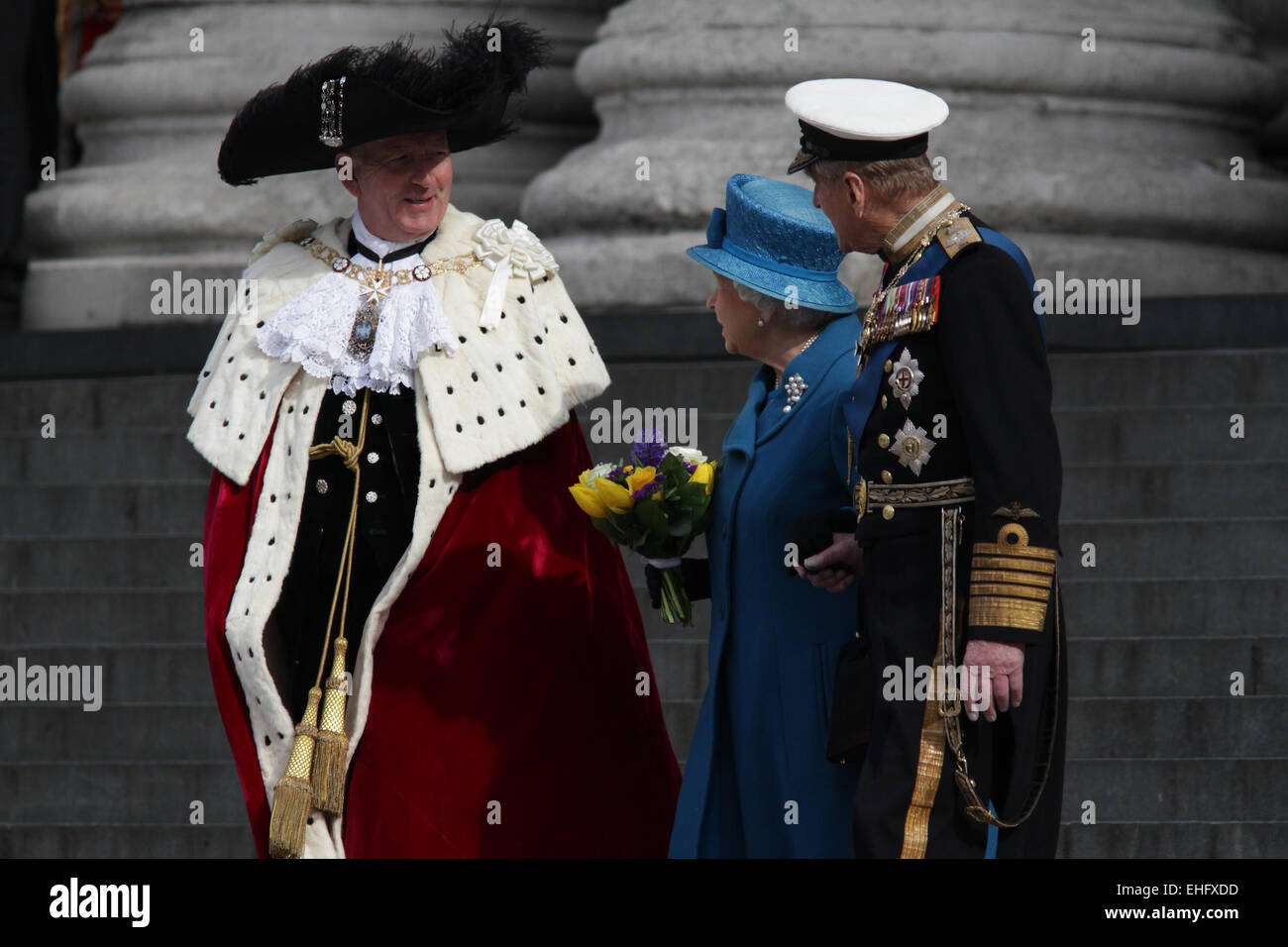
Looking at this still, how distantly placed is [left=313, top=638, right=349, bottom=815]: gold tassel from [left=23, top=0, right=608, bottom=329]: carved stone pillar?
198 inches

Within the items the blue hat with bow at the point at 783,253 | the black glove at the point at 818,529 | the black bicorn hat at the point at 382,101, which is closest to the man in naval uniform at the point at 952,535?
the black glove at the point at 818,529

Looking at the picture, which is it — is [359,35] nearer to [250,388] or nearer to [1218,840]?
[250,388]

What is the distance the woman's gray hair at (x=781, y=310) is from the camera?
4.82m

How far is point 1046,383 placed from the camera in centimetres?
414

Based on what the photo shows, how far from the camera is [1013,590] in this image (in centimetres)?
406

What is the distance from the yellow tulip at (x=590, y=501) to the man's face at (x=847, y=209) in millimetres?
845

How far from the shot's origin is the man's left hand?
4.07 m

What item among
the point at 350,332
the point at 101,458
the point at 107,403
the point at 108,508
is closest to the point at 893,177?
the point at 350,332

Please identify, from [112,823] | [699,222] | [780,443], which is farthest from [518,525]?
[699,222]

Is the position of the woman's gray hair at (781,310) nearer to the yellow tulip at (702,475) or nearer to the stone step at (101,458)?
the yellow tulip at (702,475)

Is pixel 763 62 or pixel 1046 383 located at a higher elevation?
pixel 763 62

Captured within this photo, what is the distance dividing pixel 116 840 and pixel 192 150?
454cm

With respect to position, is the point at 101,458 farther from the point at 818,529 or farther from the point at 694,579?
the point at 818,529

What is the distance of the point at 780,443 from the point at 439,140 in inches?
46.6
